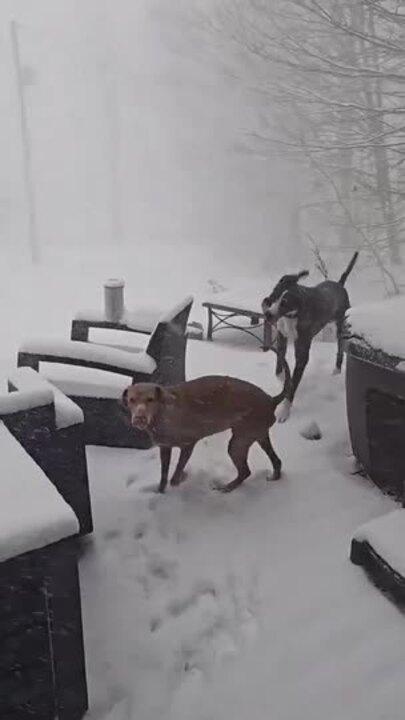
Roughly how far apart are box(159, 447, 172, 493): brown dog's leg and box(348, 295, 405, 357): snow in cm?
130

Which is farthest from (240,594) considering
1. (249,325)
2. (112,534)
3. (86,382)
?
(249,325)

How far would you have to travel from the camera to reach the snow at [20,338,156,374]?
4.39m

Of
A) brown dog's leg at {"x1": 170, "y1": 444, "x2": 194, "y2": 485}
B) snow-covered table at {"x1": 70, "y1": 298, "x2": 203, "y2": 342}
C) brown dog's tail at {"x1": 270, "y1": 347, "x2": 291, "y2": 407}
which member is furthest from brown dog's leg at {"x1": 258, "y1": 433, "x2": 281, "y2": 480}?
snow-covered table at {"x1": 70, "y1": 298, "x2": 203, "y2": 342}

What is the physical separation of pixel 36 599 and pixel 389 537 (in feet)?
5.67

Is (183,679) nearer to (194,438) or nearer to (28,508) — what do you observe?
(28,508)

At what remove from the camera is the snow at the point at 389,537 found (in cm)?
292

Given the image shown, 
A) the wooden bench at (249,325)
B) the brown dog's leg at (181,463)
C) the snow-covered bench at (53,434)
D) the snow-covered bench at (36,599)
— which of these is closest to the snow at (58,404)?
the snow-covered bench at (53,434)

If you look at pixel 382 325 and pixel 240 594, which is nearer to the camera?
pixel 240 594

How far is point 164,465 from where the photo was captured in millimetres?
3889

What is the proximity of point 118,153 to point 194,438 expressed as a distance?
3240cm

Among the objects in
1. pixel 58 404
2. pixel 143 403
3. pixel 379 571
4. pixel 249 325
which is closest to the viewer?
pixel 379 571

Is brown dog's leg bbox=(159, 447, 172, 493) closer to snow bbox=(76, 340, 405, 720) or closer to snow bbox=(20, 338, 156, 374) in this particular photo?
snow bbox=(76, 340, 405, 720)

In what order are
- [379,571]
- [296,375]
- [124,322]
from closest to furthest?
[379,571] → [296,375] → [124,322]

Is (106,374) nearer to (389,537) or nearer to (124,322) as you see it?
(124,322)
